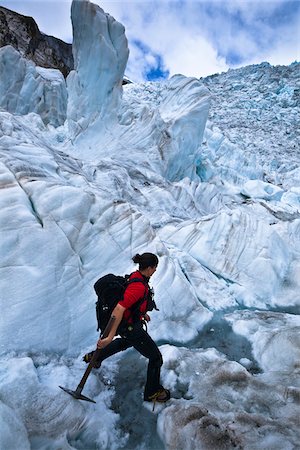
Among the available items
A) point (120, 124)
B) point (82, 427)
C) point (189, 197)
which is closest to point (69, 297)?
point (82, 427)

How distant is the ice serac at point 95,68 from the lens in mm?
14461

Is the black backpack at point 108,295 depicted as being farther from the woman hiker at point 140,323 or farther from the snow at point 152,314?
the snow at point 152,314

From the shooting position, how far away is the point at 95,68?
1503 cm

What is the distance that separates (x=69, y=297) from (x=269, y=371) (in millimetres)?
2426

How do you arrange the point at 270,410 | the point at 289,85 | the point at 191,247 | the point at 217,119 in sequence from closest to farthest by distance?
the point at 270,410 → the point at 191,247 → the point at 217,119 → the point at 289,85

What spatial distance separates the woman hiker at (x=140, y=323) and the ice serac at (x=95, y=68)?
12.7 m

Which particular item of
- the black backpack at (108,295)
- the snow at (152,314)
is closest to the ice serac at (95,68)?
the snow at (152,314)

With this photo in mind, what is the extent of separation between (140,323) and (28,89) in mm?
17261

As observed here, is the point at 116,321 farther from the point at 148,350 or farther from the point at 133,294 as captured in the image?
the point at 148,350

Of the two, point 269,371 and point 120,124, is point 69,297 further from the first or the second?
point 120,124

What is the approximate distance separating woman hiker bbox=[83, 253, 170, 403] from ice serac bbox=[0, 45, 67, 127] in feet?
50.8

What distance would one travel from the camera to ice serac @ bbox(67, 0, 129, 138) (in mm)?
14461

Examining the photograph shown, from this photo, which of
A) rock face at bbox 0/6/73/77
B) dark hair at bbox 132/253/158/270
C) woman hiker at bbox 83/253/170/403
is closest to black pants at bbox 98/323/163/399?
woman hiker at bbox 83/253/170/403

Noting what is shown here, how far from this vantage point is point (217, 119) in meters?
34.1
